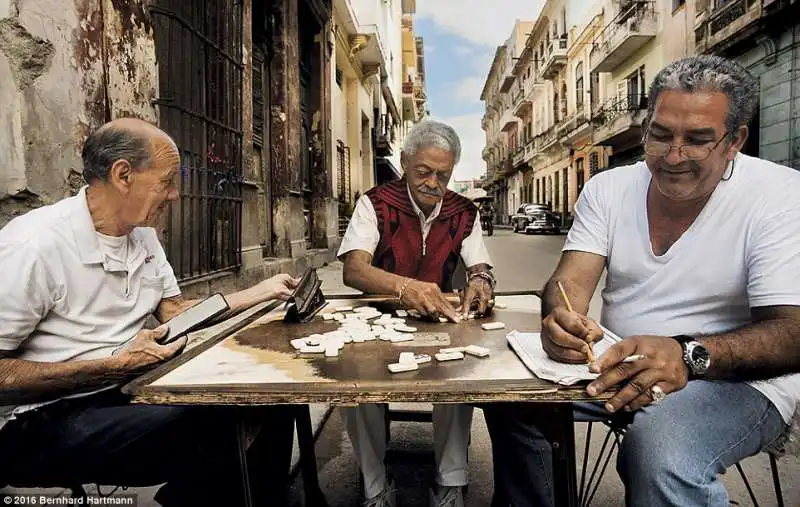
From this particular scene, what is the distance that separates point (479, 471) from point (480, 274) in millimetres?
974

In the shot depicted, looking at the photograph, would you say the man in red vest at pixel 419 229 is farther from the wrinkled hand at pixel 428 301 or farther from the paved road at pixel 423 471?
the paved road at pixel 423 471

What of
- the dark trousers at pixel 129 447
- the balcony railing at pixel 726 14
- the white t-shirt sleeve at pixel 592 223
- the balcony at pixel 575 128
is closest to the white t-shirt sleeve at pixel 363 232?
the white t-shirt sleeve at pixel 592 223

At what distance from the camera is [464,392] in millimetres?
1358

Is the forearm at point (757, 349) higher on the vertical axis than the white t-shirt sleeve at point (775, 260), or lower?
lower

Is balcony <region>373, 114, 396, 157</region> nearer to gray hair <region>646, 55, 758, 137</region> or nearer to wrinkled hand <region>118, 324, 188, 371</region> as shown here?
gray hair <region>646, 55, 758, 137</region>

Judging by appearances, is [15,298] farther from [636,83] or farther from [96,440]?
[636,83]

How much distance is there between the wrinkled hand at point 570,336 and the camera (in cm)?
154

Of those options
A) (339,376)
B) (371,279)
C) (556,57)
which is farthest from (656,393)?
(556,57)

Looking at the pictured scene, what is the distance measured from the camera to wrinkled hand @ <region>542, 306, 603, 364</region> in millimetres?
1535

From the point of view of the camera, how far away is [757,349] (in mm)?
1562

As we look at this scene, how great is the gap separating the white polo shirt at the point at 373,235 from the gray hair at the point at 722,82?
4.54 ft

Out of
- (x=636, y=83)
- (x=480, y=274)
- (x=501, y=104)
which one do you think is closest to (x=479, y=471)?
(x=480, y=274)

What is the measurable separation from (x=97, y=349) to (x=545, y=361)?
1412 mm

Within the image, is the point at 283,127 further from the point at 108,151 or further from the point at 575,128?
the point at 575,128
